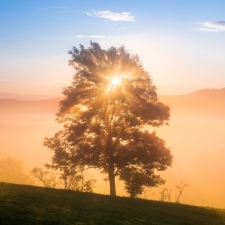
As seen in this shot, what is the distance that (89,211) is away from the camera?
Result: 17625mm

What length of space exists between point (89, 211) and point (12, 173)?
4716 inches

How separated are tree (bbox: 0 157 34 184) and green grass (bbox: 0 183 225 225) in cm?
11048

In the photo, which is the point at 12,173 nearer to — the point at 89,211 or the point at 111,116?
the point at 111,116

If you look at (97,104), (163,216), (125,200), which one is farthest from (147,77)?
(163,216)

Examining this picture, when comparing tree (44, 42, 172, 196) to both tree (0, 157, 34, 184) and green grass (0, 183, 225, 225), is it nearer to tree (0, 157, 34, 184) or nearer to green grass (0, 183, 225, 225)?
green grass (0, 183, 225, 225)

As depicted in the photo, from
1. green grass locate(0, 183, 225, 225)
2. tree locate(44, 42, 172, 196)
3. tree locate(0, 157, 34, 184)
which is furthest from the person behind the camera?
tree locate(0, 157, 34, 184)

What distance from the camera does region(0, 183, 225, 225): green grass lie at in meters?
14.6

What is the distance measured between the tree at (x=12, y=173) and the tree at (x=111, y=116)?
104 meters

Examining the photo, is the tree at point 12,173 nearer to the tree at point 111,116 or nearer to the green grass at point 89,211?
the tree at point 111,116

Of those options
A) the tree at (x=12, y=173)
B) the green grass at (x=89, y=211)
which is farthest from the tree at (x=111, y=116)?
the tree at (x=12, y=173)

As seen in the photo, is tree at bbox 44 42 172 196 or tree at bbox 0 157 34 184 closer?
tree at bbox 44 42 172 196

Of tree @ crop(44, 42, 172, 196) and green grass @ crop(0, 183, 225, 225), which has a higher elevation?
tree @ crop(44, 42, 172, 196)

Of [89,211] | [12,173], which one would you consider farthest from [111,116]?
[12,173]

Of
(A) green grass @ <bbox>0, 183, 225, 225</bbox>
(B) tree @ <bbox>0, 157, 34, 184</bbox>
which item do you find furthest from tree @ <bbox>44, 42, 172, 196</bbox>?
(B) tree @ <bbox>0, 157, 34, 184</bbox>
